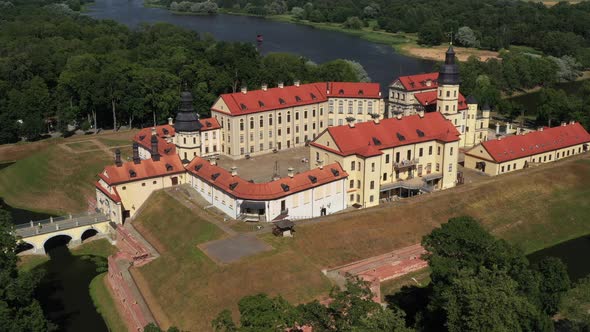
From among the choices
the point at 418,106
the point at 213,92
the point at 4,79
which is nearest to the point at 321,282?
the point at 418,106

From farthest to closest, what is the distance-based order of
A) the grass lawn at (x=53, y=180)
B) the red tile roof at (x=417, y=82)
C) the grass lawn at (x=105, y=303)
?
the red tile roof at (x=417, y=82), the grass lawn at (x=53, y=180), the grass lawn at (x=105, y=303)

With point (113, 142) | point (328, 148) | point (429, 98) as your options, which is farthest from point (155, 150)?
point (429, 98)

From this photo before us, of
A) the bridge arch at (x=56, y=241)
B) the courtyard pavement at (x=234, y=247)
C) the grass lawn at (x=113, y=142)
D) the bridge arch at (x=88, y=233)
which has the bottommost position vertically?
the bridge arch at (x=56, y=241)

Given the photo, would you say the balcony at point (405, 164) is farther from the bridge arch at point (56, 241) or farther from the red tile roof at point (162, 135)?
the bridge arch at point (56, 241)

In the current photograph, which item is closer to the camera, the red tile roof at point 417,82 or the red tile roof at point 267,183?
the red tile roof at point 267,183

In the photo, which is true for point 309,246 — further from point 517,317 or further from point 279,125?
point 279,125

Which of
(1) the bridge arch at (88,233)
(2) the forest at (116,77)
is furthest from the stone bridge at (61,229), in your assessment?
(2) the forest at (116,77)

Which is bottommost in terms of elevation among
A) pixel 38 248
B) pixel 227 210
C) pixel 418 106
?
pixel 38 248

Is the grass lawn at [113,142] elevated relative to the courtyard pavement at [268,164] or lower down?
lower down
